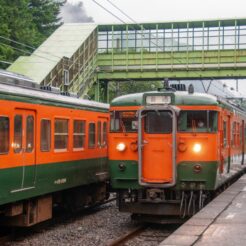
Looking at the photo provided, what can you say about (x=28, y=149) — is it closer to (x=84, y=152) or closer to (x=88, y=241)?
(x=88, y=241)

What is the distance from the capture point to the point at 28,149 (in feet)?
37.0

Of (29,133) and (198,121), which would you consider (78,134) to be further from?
(198,121)

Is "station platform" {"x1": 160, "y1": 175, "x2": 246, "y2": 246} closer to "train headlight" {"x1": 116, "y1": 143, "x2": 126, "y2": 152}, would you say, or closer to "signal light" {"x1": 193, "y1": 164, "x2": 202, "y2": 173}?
"signal light" {"x1": 193, "y1": 164, "x2": 202, "y2": 173}

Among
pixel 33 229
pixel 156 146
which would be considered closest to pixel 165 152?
pixel 156 146

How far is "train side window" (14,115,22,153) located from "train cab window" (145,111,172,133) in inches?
110

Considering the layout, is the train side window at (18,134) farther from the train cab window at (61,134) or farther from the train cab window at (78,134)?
the train cab window at (78,134)

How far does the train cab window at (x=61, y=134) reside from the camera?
12.8m

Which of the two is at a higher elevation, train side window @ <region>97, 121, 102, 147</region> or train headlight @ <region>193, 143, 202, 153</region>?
train side window @ <region>97, 121, 102, 147</region>

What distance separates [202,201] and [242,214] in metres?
1.78

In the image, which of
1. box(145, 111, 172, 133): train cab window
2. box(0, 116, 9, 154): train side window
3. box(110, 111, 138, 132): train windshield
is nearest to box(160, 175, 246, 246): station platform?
box(145, 111, 172, 133): train cab window

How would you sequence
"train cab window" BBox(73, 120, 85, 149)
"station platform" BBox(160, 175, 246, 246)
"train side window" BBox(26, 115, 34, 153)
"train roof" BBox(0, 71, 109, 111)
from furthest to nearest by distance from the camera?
"train cab window" BBox(73, 120, 85, 149) → "train side window" BBox(26, 115, 34, 153) → "train roof" BBox(0, 71, 109, 111) → "station platform" BBox(160, 175, 246, 246)

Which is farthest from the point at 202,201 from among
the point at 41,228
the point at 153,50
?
the point at 153,50

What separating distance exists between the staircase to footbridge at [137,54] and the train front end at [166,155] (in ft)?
65.6

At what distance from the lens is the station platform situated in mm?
8508
